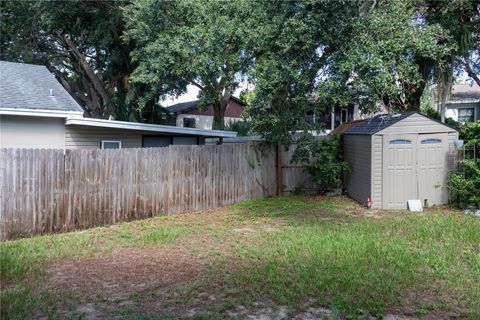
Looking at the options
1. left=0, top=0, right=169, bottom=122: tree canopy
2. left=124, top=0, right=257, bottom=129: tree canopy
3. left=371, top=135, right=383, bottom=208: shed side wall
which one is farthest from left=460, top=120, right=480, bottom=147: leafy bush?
left=0, top=0, right=169, bottom=122: tree canopy

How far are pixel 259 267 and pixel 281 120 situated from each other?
651 centimetres

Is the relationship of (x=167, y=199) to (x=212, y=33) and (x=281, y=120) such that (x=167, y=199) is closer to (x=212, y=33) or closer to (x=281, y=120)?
(x=281, y=120)

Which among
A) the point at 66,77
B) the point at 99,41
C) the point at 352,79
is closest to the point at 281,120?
the point at 352,79

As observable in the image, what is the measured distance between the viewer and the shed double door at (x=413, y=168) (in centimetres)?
1038

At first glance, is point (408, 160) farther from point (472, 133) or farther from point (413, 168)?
point (472, 133)

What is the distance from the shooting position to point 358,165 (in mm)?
11555

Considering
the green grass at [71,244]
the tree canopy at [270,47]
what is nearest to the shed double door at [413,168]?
the tree canopy at [270,47]

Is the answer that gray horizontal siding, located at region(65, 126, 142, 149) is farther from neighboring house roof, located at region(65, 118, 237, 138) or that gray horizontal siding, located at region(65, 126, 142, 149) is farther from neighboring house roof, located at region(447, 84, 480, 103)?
neighboring house roof, located at region(447, 84, 480, 103)

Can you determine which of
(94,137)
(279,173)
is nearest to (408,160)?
(279,173)

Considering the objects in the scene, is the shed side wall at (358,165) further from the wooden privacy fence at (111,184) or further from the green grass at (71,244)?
the green grass at (71,244)

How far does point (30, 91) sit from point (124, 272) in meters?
7.92

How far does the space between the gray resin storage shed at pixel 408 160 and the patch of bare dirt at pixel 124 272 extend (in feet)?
20.7

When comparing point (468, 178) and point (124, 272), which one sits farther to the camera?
point (468, 178)

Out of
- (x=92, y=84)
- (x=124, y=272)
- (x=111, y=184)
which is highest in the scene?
(x=92, y=84)
